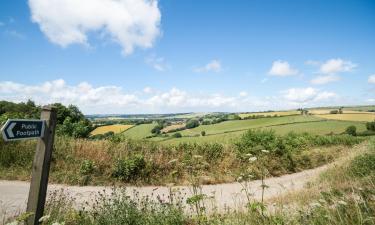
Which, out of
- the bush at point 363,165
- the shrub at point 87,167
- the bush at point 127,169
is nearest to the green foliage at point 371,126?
the bush at point 363,165

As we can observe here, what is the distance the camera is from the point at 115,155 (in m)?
15.1

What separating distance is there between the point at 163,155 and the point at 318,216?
12305 mm

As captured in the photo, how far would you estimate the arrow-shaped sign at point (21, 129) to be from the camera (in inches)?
153

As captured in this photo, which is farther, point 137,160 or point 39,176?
point 137,160

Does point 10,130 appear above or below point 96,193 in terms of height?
above

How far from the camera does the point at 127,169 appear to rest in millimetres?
13766

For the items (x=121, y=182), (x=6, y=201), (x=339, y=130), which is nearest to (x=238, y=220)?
(x=6, y=201)

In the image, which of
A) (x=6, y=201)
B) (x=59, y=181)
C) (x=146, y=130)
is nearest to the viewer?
(x=6, y=201)

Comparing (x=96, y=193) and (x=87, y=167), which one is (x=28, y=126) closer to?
(x=96, y=193)

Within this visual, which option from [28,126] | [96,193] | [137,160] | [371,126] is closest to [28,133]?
[28,126]

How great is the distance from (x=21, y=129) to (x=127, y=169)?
9.98 metres

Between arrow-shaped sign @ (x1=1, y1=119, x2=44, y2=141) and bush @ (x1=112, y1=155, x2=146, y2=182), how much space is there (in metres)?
9.69

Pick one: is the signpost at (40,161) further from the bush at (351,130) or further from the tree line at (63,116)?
the bush at (351,130)

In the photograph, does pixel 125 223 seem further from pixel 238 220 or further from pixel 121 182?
pixel 121 182
